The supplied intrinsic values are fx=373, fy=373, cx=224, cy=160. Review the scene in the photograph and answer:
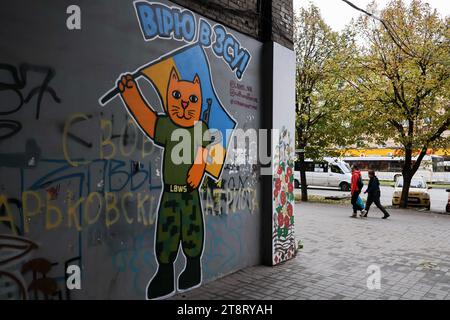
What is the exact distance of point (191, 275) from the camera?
206 inches

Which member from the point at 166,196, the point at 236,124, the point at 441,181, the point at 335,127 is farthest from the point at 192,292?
the point at 441,181

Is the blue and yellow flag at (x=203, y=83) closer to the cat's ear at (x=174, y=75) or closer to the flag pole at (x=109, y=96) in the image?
the cat's ear at (x=174, y=75)

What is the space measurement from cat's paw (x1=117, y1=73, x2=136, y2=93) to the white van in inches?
892

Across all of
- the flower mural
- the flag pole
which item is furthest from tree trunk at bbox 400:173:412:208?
the flag pole

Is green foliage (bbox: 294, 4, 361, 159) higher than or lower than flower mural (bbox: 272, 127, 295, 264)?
higher

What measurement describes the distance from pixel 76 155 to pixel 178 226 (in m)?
1.75

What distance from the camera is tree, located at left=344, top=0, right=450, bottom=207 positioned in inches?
543

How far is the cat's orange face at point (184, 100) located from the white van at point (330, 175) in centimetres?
2162

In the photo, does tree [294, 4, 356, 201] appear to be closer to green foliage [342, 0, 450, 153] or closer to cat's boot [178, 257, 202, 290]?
green foliage [342, 0, 450, 153]

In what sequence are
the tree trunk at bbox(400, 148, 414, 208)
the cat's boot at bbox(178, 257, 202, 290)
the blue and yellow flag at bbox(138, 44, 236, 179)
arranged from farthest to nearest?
the tree trunk at bbox(400, 148, 414, 208) < the cat's boot at bbox(178, 257, 202, 290) < the blue and yellow flag at bbox(138, 44, 236, 179)

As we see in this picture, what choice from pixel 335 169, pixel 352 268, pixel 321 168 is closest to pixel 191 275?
pixel 352 268

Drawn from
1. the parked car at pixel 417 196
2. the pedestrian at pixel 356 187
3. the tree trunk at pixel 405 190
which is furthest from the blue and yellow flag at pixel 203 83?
the parked car at pixel 417 196

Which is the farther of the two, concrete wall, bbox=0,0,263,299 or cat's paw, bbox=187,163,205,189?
cat's paw, bbox=187,163,205,189

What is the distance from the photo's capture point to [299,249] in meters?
7.93
